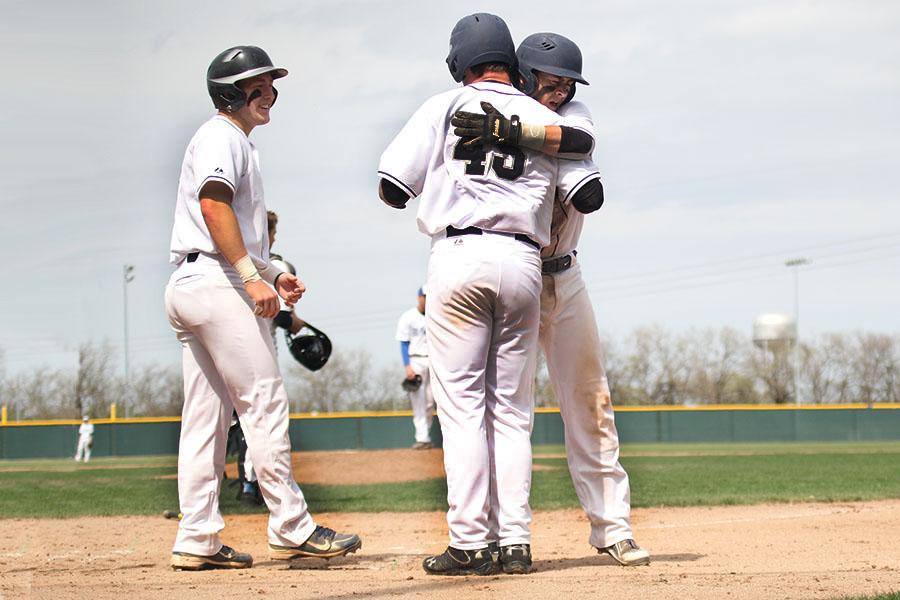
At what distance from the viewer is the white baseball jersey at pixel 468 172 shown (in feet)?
14.8

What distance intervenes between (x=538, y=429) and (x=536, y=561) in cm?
2463

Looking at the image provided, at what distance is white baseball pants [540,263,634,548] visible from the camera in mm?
4949

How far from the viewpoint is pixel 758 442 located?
102 feet

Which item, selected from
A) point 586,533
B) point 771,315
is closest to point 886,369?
point 771,315

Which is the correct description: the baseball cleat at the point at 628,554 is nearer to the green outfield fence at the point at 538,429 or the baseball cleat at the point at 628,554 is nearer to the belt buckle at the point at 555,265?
the belt buckle at the point at 555,265

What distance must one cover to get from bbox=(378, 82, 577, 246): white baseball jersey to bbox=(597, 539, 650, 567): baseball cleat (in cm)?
131

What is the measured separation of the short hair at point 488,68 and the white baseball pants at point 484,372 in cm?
73

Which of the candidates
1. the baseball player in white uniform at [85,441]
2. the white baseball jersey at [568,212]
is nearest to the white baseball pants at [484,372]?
the white baseball jersey at [568,212]

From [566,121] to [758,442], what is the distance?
2776 cm

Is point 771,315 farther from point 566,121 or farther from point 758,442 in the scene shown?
point 566,121

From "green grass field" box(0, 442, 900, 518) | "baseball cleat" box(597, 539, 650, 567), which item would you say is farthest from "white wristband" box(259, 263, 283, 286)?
"green grass field" box(0, 442, 900, 518)

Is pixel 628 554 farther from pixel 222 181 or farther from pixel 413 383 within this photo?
pixel 413 383

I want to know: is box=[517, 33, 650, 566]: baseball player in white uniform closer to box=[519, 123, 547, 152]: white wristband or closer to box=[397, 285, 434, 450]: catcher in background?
box=[519, 123, 547, 152]: white wristband

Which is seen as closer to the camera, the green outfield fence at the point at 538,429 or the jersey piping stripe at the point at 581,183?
the jersey piping stripe at the point at 581,183
